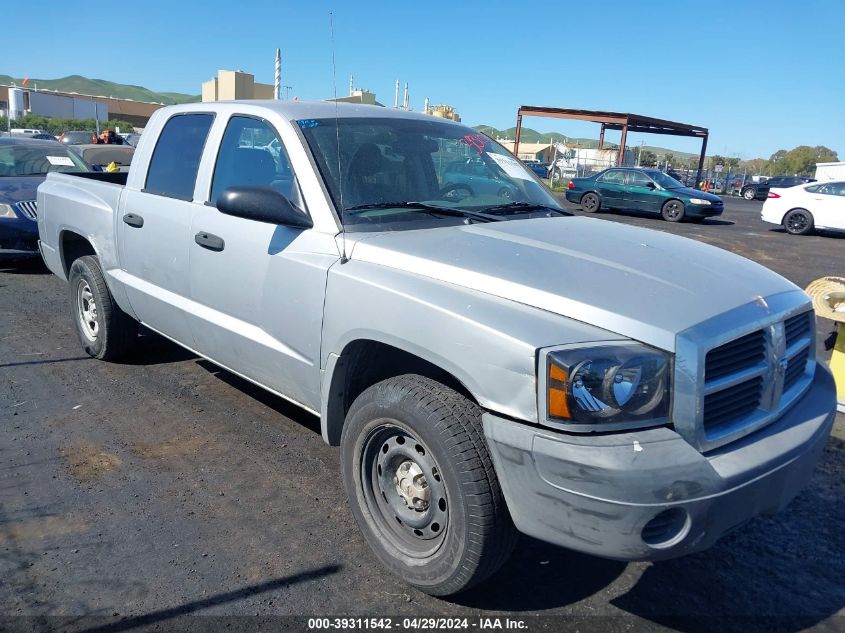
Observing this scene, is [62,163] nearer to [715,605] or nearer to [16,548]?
[16,548]

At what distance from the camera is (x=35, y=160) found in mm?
9570

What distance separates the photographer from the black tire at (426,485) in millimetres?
2402

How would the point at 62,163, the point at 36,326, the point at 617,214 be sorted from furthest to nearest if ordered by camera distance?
the point at 617,214 → the point at 62,163 → the point at 36,326

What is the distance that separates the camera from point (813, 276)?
447 inches

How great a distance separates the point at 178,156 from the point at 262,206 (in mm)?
1508

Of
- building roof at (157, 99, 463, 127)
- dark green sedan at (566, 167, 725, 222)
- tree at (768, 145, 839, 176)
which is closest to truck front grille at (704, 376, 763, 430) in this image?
building roof at (157, 99, 463, 127)

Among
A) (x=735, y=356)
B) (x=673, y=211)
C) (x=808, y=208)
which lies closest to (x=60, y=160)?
(x=735, y=356)

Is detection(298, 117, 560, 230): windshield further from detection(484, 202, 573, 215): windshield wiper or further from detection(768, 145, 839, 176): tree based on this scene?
detection(768, 145, 839, 176): tree

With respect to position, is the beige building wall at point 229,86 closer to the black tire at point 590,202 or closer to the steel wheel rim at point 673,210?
the black tire at point 590,202

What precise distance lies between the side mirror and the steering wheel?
84cm

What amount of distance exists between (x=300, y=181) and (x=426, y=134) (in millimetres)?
960

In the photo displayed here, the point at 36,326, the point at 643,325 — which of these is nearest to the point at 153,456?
the point at 643,325

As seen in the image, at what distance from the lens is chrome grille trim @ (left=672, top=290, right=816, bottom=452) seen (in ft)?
7.32

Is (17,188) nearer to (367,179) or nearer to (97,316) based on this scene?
(97,316)
